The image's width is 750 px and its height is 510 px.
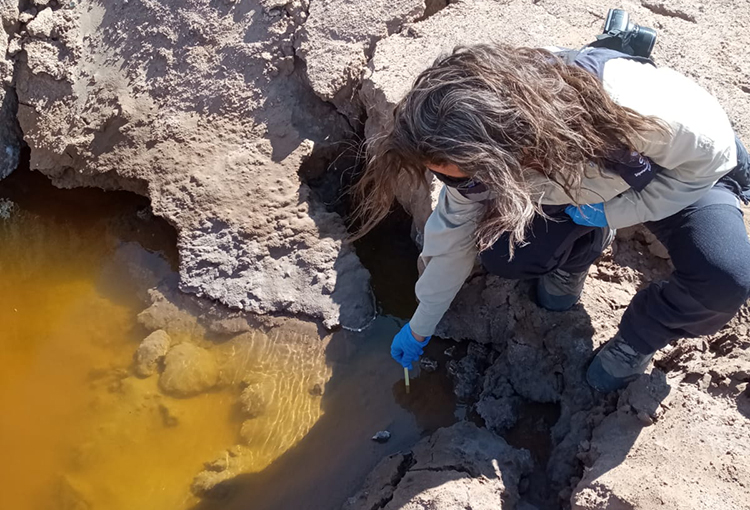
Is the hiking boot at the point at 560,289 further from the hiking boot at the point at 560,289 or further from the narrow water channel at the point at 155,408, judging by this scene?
the narrow water channel at the point at 155,408

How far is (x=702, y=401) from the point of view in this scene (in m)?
1.81

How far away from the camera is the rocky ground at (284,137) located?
7.47 ft

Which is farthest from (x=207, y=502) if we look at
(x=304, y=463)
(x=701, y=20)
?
(x=701, y=20)

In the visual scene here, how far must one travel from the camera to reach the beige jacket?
148 cm

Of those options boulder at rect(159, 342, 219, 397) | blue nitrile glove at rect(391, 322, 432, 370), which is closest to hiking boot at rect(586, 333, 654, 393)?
blue nitrile glove at rect(391, 322, 432, 370)

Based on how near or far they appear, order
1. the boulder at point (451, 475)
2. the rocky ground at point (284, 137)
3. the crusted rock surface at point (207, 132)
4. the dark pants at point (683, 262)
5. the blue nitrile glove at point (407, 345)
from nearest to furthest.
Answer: the dark pants at point (683, 262)
the boulder at point (451, 475)
the blue nitrile glove at point (407, 345)
the rocky ground at point (284, 137)
the crusted rock surface at point (207, 132)

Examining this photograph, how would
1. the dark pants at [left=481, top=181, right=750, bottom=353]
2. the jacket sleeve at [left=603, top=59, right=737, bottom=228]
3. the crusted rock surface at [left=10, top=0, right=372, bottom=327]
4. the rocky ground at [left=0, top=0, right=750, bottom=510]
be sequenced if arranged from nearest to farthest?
the jacket sleeve at [left=603, top=59, right=737, bottom=228] < the dark pants at [left=481, top=181, right=750, bottom=353] < the rocky ground at [left=0, top=0, right=750, bottom=510] < the crusted rock surface at [left=10, top=0, right=372, bottom=327]

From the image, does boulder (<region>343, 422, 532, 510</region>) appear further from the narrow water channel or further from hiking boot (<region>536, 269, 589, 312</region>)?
hiking boot (<region>536, 269, 589, 312</region>)

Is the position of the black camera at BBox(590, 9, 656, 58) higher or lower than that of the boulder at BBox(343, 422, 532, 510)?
higher

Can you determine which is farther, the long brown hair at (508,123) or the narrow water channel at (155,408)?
the narrow water channel at (155,408)

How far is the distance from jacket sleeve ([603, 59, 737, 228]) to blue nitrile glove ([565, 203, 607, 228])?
4 centimetres

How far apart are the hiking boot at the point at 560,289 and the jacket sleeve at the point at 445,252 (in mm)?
418

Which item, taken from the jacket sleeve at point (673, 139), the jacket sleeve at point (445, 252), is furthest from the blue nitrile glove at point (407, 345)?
the jacket sleeve at point (673, 139)

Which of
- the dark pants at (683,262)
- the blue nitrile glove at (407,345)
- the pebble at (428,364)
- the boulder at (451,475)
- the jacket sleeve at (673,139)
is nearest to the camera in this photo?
the jacket sleeve at (673,139)
